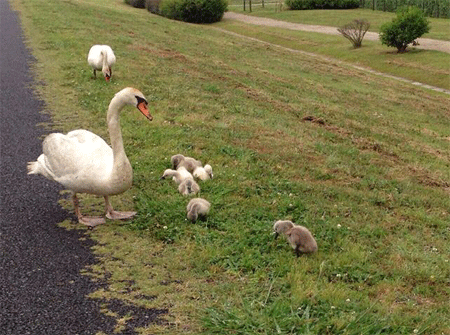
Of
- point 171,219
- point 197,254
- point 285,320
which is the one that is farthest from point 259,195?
point 285,320

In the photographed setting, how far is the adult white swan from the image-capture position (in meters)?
7.18

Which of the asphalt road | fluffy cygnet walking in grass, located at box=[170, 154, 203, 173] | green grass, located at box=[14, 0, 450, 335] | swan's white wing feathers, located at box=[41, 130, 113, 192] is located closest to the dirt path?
green grass, located at box=[14, 0, 450, 335]

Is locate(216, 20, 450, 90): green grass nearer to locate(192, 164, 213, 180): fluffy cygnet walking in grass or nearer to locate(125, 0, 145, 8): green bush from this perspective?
locate(125, 0, 145, 8): green bush

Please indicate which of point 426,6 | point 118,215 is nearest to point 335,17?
point 426,6

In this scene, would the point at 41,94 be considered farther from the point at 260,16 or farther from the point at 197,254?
the point at 260,16

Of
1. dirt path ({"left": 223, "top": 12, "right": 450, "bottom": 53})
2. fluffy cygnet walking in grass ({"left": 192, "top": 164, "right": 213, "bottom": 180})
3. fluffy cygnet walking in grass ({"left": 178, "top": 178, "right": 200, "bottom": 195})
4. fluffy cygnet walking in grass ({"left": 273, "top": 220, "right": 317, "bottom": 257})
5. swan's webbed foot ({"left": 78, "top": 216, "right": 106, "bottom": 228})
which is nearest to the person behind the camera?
fluffy cygnet walking in grass ({"left": 273, "top": 220, "right": 317, "bottom": 257})

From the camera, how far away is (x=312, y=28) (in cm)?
5556

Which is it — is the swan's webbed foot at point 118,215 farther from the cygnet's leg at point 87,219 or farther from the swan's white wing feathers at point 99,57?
the swan's white wing feathers at point 99,57

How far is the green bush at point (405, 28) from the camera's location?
39625mm

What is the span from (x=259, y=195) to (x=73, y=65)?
1230cm

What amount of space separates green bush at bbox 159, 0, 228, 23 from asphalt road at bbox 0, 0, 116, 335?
51.8 m

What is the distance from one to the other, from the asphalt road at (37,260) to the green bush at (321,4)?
67.4m

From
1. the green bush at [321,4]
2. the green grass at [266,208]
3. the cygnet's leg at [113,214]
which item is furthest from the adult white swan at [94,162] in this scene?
the green bush at [321,4]

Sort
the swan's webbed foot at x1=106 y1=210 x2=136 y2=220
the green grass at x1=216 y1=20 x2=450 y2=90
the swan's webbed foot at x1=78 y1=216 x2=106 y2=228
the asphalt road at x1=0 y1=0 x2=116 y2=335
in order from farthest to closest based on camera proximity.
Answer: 1. the green grass at x1=216 y1=20 x2=450 y2=90
2. the swan's webbed foot at x1=106 y1=210 x2=136 y2=220
3. the swan's webbed foot at x1=78 y1=216 x2=106 y2=228
4. the asphalt road at x1=0 y1=0 x2=116 y2=335
